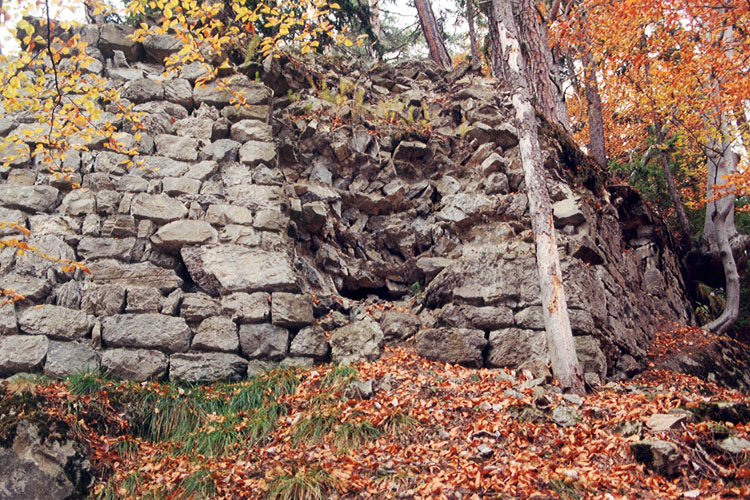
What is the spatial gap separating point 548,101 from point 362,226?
539 cm

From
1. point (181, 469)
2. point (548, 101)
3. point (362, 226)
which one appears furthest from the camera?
point (548, 101)

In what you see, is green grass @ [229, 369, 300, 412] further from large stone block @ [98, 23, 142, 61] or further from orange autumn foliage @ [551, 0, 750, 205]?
orange autumn foliage @ [551, 0, 750, 205]

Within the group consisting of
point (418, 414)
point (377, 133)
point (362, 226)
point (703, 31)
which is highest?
point (703, 31)

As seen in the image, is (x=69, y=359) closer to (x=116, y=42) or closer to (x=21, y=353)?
(x=21, y=353)

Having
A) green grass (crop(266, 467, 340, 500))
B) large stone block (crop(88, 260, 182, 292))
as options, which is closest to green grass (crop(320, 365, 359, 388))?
green grass (crop(266, 467, 340, 500))

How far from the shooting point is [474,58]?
15.7 metres

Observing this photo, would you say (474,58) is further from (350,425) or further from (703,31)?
(350,425)

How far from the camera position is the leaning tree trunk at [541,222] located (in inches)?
210

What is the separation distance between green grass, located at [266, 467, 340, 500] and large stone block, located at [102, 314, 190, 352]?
7.63 feet

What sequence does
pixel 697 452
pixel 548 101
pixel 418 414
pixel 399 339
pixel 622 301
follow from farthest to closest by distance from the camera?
1. pixel 548 101
2. pixel 622 301
3. pixel 399 339
4. pixel 418 414
5. pixel 697 452

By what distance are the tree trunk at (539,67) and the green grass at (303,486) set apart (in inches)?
357

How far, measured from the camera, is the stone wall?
17.4 feet

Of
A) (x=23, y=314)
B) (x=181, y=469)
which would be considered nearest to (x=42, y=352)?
(x=23, y=314)

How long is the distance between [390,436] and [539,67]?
937 cm
